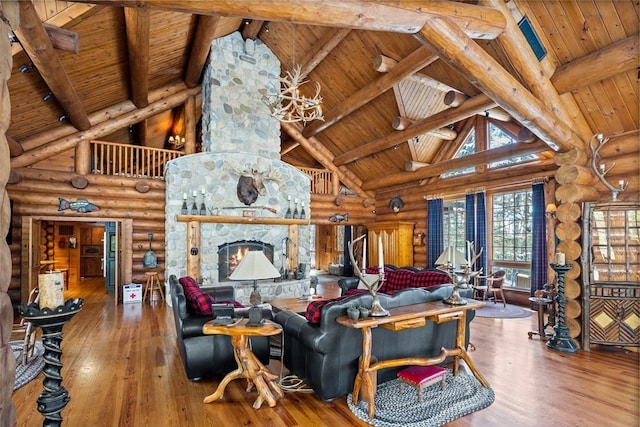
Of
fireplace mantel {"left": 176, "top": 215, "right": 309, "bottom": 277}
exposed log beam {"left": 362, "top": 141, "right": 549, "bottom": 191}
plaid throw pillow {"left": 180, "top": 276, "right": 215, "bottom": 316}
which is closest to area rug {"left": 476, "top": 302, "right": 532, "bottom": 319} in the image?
exposed log beam {"left": 362, "top": 141, "right": 549, "bottom": 191}

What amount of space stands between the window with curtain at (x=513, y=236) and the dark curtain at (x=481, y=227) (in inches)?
9.5

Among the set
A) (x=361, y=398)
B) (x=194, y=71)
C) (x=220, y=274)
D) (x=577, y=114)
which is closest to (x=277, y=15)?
(x=361, y=398)

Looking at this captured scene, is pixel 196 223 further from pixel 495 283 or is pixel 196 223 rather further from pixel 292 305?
pixel 495 283

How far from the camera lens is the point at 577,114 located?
4.85 m

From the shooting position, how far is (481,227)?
27.2ft

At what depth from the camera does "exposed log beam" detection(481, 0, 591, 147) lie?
13.3ft

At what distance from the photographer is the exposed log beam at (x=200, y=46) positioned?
584 cm

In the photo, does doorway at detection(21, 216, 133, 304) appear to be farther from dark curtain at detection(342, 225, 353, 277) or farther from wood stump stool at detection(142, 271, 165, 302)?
dark curtain at detection(342, 225, 353, 277)

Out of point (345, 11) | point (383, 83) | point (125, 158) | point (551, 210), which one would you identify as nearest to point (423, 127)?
point (383, 83)

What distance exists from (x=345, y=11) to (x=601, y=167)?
14.0 ft

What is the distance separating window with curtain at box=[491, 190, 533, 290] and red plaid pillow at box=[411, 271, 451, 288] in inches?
124

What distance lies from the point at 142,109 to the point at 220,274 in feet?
14.1

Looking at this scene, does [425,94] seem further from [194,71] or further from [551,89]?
[194,71]

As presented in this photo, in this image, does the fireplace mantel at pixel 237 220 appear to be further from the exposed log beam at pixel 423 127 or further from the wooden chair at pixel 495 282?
the wooden chair at pixel 495 282
